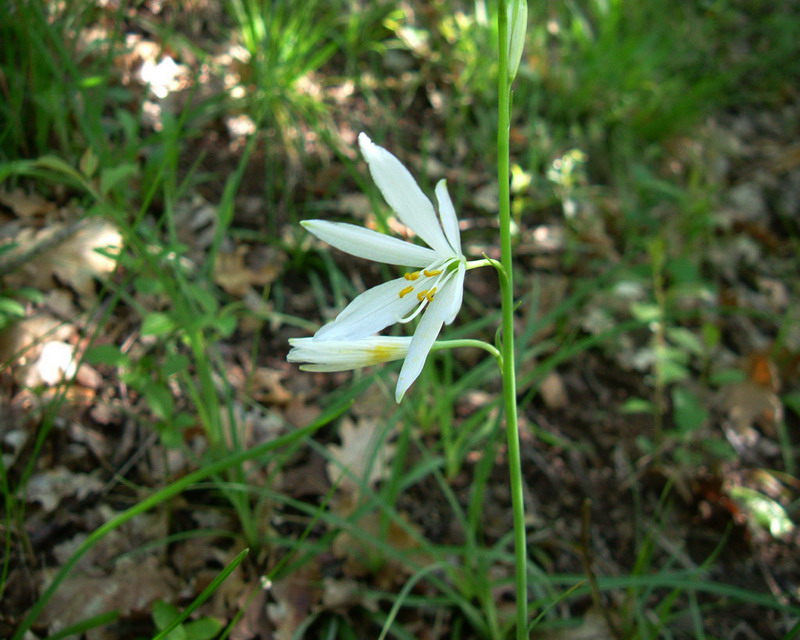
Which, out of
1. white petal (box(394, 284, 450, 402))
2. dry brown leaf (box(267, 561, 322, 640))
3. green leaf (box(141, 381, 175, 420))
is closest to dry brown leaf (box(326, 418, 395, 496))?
dry brown leaf (box(267, 561, 322, 640))

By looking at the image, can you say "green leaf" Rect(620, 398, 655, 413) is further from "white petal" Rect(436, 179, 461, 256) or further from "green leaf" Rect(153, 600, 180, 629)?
"green leaf" Rect(153, 600, 180, 629)

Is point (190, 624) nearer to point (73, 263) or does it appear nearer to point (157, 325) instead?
point (157, 325)

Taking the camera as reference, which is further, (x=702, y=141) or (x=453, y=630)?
(x=702, y=141)

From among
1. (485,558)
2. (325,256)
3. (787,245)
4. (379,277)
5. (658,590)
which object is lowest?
(787,245)

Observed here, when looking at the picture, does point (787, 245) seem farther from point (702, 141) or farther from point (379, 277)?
point (379, 277)

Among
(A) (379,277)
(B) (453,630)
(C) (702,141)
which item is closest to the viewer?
(B) (453,630)

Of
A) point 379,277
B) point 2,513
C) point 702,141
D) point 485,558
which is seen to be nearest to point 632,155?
point 702,141

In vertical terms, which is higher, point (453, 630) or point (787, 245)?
point (453, 630)

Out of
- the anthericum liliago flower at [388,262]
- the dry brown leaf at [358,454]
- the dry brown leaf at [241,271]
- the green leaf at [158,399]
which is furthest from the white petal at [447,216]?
the dry brown leaf at [241,271]
